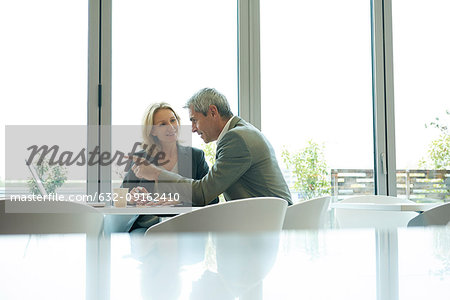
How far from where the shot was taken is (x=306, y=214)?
238 centimetres

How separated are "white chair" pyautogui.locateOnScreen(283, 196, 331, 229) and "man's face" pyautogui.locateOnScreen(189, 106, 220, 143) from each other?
1076mm

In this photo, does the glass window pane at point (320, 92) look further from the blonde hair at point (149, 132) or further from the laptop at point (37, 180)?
the laptop at point (37, 180)

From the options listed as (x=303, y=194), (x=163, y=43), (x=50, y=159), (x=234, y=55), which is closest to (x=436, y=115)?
(x=303, y=194)

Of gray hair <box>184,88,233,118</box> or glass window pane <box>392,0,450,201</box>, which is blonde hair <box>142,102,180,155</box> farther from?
glass window pane <box>392,0,450,201</box>

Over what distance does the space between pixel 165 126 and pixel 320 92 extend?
67.3 inches

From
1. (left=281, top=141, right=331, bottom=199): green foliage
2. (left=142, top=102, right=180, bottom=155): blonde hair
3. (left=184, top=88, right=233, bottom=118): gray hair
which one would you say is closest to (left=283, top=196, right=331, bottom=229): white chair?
(left=184, top=88, right=233, bottom=118): gray hair

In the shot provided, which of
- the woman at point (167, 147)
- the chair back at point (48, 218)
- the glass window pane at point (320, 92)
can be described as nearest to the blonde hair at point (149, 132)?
the woman at point (167, 147)

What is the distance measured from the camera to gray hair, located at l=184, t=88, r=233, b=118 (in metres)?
3.26

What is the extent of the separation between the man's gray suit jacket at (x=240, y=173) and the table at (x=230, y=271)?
2455 mm

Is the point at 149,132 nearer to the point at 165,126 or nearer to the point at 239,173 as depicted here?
the point at 165,126

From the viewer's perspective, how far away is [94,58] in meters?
4.12

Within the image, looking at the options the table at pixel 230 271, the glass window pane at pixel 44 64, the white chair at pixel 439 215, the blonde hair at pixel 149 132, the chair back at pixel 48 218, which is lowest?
the white chair at pixel 439 215

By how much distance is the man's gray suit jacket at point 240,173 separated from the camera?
9.29 feet

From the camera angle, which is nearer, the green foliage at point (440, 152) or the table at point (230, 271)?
the table at point (230, 271)
